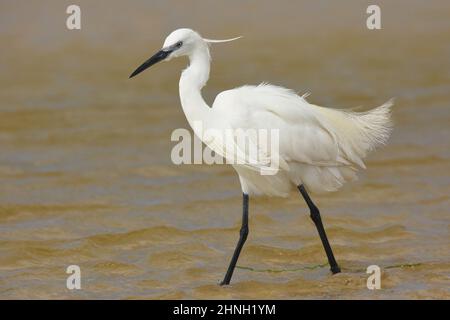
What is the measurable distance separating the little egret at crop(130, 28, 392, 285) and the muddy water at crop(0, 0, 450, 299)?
0.69 meters

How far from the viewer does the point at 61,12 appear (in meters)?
16.2

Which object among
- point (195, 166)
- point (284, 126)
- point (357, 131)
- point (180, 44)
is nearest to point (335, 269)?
point (357, 131)

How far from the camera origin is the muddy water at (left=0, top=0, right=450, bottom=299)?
8.12 metres

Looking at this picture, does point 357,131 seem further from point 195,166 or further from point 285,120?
point 195,166

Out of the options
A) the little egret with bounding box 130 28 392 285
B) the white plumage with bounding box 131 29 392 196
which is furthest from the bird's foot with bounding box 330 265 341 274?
the white plumage with bounding box 131 29 392 196

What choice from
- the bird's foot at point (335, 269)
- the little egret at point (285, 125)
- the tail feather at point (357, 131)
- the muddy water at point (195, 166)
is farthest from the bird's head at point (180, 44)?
the bird's foot at point (335, 269)

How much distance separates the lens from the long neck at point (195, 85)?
23.8 feet

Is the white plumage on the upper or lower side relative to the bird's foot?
upper

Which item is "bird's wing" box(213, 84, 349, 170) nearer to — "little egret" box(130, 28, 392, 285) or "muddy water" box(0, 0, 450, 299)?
"little egret" box(130, 28, 392, 285)

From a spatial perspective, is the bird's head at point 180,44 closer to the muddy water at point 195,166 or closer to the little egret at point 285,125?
the little egret at point 285,125

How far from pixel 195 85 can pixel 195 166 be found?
13.6ft

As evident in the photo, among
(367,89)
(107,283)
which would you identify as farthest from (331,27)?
(107,283)

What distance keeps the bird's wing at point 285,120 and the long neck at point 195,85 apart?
0.57 ft

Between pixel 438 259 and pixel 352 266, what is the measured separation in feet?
2.28
